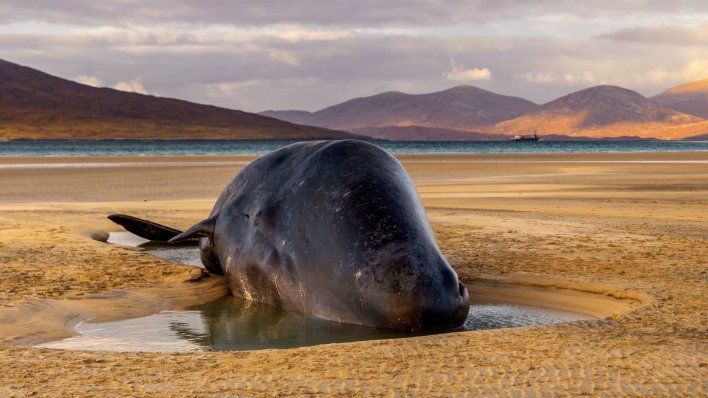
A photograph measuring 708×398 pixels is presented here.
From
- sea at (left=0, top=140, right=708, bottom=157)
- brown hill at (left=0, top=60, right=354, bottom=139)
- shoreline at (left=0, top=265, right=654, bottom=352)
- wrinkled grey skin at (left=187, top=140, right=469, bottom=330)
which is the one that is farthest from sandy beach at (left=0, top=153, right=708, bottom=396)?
brown hill at (left=0, top=60, right=354, bottom=139)

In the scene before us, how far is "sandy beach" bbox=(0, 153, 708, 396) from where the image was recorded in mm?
4719

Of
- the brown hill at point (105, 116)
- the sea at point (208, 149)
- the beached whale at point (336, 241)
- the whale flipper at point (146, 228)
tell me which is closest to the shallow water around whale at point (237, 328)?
the beached whale at point (336, 241)

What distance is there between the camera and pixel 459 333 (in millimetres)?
5988

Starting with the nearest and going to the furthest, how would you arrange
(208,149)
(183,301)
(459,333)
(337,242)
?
(459,333)
(337,242)
(183,301)
(208,149)

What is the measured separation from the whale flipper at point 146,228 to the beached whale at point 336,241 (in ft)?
11.2

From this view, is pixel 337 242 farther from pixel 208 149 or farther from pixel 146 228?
pixel 208 149

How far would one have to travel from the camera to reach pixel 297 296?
691 cm

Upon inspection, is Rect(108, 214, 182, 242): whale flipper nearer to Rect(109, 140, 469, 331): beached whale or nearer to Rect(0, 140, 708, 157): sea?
Rect(109, 140, 469, 331): beached whale

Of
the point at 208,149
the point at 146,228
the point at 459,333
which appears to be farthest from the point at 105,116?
the point at 459,333

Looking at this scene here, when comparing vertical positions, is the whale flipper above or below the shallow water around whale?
above

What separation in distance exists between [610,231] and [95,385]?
9253 mm

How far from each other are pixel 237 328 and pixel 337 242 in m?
1.10

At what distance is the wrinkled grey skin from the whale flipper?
138 inches

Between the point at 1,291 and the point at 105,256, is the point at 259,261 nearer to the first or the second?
the point at 1,291
